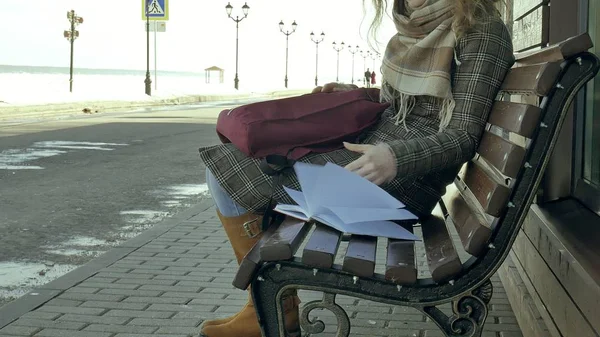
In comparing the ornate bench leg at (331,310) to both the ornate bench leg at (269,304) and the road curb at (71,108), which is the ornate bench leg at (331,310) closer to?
the ornate bench leg at (269,304)

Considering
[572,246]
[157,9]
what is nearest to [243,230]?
[572,246]

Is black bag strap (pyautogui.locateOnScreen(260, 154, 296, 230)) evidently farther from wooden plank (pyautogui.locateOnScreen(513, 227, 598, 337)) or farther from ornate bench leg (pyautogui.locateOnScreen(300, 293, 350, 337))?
wooden plank (pyautogui.locateOnScreen(513, 227, 598, 337))

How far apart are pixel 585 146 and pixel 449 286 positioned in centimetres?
124

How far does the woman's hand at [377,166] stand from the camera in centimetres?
301

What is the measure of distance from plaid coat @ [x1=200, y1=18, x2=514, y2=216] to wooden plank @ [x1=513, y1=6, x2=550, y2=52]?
28.9 inches

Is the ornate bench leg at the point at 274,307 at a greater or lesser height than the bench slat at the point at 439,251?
lesser

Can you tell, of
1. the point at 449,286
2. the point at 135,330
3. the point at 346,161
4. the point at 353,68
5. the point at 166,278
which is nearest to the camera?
the point at 449,286

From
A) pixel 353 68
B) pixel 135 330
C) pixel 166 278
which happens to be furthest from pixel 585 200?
pixel 353 68

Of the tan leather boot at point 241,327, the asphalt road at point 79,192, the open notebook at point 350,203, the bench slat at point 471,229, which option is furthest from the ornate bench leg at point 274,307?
the asphalt road at point 79,192

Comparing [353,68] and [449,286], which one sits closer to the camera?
[449,286]

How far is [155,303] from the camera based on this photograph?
15.0 feet

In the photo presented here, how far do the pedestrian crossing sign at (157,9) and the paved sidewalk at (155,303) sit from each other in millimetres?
35641

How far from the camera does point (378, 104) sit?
3.46m

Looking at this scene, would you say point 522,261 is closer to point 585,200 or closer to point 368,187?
point 585,200
